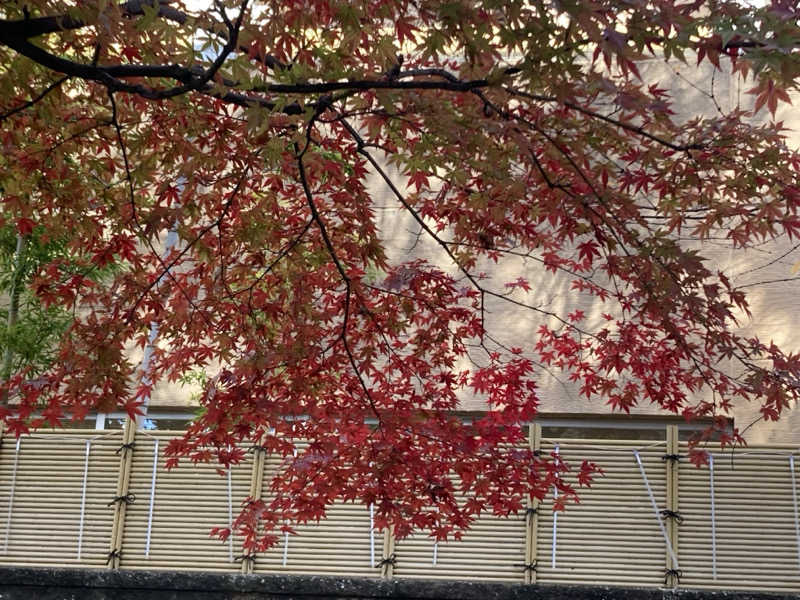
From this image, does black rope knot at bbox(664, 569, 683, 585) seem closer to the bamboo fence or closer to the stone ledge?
the bamboo fence

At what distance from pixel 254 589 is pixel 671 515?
12.2 feet

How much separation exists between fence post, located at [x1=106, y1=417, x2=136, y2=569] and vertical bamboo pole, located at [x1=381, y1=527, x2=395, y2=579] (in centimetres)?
167

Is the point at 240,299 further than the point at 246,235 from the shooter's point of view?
Yes

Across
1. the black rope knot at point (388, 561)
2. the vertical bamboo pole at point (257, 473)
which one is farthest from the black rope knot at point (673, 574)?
the vertical bamboo pole at point (257, 473)

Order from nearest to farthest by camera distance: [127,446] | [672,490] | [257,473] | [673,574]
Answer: [673,574] < [672,490] < [257,473] < [127,446]

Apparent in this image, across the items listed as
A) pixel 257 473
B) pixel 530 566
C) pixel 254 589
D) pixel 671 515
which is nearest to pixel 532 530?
pixel 530 566

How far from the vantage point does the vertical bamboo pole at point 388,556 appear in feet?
21.5

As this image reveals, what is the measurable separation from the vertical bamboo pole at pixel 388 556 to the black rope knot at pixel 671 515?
1.65 m

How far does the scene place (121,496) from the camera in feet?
22.5

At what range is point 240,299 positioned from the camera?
17.2 feet

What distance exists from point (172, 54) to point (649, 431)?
15.9 feet

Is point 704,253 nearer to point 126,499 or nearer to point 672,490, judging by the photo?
point 672,490

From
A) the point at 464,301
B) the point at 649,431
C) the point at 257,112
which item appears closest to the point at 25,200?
the point at 257,112

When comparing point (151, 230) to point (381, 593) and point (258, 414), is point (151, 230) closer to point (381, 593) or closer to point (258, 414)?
point (258, 414)
